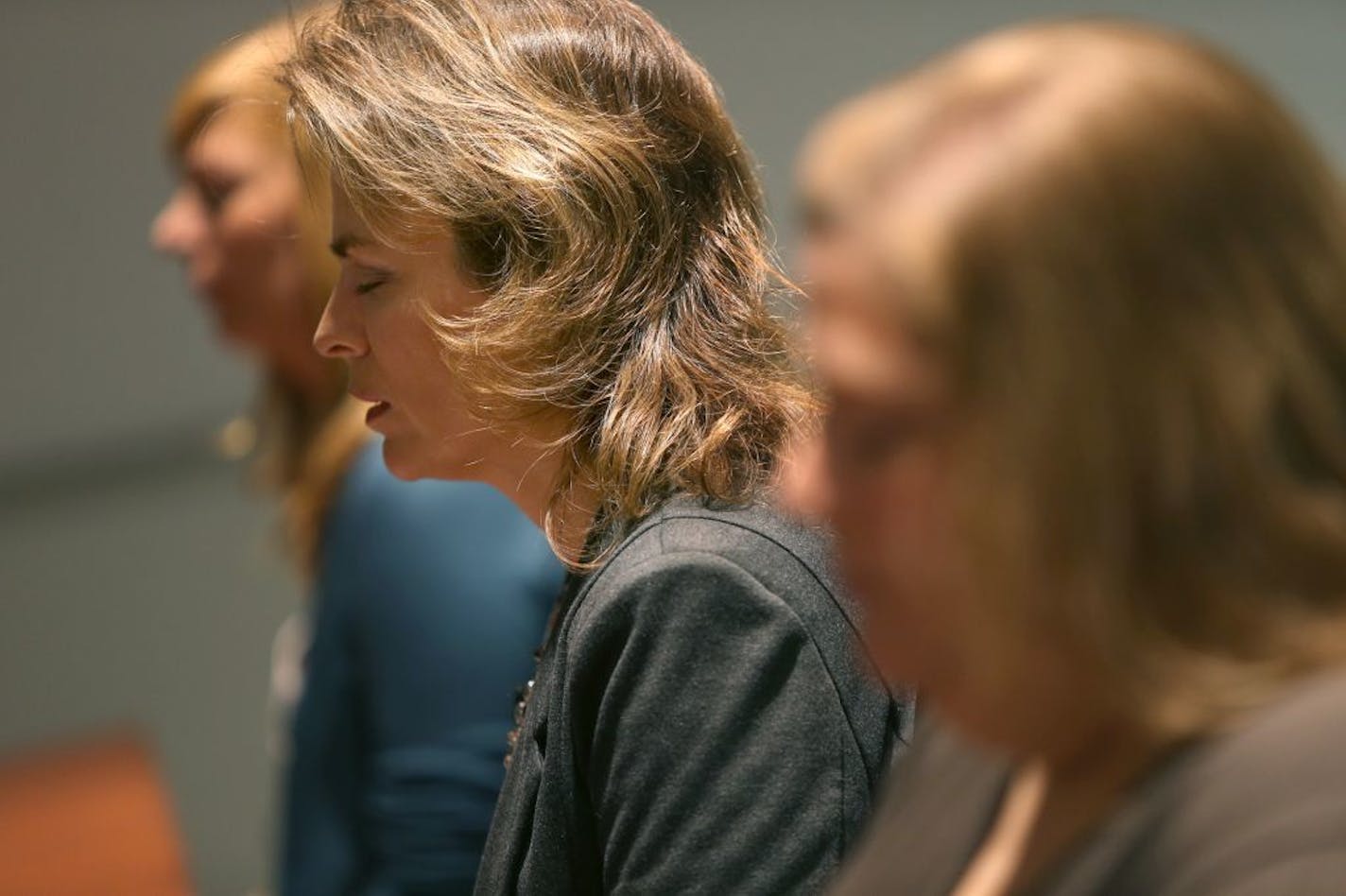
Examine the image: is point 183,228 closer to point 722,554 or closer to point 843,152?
point 722,554

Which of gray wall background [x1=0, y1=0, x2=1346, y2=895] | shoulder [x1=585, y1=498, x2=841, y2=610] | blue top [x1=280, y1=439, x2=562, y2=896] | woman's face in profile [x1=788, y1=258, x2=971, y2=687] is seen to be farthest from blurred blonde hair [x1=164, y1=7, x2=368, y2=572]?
woman's face in profile [x1=788, y1=258, x2=971, y2=687]

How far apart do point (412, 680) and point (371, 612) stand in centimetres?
9

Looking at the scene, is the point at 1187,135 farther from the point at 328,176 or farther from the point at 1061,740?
the point at 328,176

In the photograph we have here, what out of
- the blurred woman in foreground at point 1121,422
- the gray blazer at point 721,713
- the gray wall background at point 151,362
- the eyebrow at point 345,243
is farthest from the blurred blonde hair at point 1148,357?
the gray wall background at point 151,362

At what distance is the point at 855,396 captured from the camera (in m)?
0.65

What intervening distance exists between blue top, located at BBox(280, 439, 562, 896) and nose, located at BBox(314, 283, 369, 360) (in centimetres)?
48

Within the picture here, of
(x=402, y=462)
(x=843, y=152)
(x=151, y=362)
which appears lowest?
(x=151, y=362)

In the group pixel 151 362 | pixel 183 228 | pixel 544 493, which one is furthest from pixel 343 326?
pixel 151 362

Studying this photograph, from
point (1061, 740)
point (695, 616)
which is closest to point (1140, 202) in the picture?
point (1061, 740)

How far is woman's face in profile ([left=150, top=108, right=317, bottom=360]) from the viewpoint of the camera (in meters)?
2.13

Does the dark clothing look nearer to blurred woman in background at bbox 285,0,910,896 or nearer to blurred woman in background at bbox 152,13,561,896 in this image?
blurred woman in background at bbox 285,0,910,896

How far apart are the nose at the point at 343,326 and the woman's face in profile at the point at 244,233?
0.91 meters

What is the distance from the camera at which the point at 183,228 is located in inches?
89.4

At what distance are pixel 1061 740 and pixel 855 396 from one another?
0.16 meters
